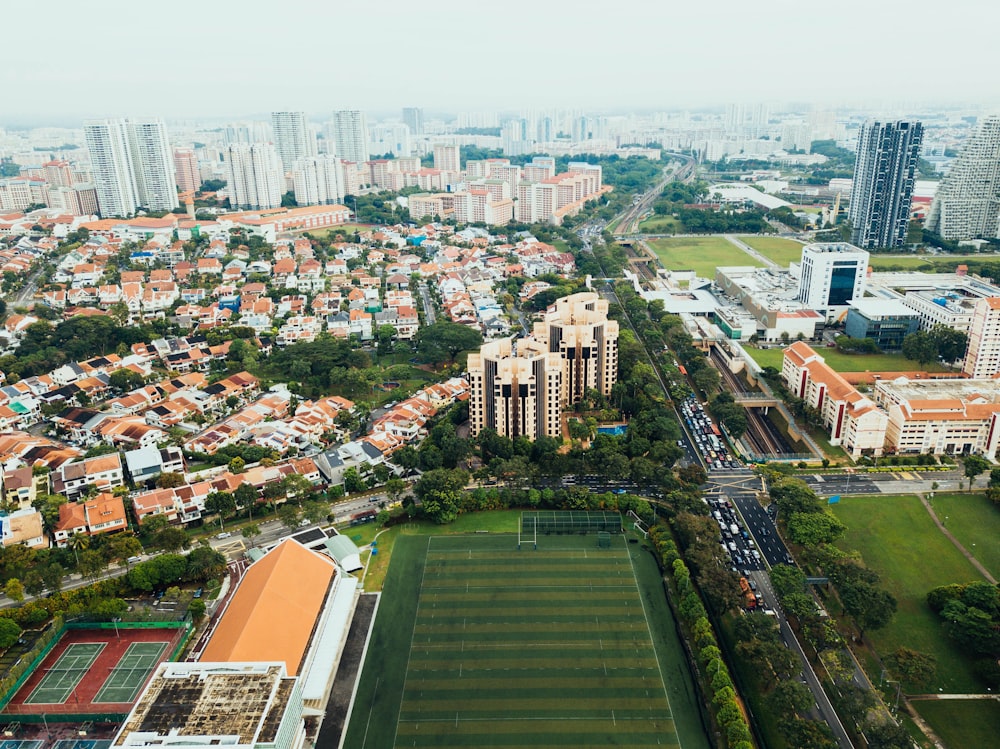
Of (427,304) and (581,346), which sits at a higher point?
(581,346)

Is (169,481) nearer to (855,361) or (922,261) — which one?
(855,361)

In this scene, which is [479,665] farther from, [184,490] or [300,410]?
[300,410]

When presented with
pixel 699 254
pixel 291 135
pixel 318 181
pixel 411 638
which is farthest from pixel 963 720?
pixel 291 135

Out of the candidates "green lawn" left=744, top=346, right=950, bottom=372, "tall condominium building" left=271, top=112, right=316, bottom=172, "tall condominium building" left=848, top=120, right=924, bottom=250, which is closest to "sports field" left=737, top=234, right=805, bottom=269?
"tall condominium building" left=848, top=120, right=924, bottom=250

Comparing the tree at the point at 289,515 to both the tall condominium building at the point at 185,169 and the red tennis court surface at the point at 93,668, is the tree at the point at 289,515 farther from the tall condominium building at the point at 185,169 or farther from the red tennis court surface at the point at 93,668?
the tall condominium building at the point at 185,169

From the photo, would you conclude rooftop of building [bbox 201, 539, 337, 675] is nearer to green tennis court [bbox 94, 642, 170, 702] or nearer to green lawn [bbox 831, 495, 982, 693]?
green tennis court [bbox 94, 642, 170, 702]

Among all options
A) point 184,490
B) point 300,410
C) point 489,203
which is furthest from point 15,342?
point 489,203
